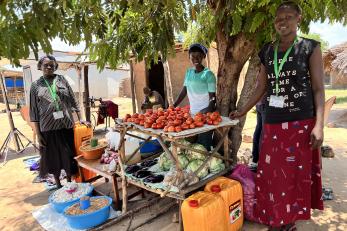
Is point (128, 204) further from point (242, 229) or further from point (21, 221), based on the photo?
point (242, 229)

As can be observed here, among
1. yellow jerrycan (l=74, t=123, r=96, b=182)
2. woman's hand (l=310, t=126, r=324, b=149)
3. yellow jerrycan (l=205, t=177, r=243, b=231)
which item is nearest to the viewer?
woman's hand (l=310, t=126, r=324, b=149)

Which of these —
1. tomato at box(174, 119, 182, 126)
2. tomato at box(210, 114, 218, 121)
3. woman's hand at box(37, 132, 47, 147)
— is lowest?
woman's hand at box(37, 132, 47, 147)

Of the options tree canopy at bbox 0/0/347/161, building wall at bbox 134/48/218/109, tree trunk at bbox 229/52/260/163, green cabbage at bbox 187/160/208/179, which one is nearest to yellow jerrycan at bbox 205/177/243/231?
green cabbage at bbox 187/160/208/179

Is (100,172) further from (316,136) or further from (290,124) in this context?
(316,136)

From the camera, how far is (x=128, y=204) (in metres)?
4.09

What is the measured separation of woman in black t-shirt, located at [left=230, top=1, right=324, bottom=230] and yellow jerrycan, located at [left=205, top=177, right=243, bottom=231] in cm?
33

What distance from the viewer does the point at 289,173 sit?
101 inches

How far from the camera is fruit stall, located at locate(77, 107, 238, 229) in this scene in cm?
305

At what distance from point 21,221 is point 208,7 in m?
3.64

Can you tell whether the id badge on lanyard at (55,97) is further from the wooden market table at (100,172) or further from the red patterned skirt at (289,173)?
the red patterned skirt at (289,173)

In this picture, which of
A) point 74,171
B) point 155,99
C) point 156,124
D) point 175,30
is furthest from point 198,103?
point 155,99

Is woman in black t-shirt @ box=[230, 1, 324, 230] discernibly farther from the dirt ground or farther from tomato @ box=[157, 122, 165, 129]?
tomato @ box=[157, 122, 165, 129]

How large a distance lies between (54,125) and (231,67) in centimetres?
260

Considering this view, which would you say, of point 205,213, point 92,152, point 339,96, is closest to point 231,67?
point 205,213
